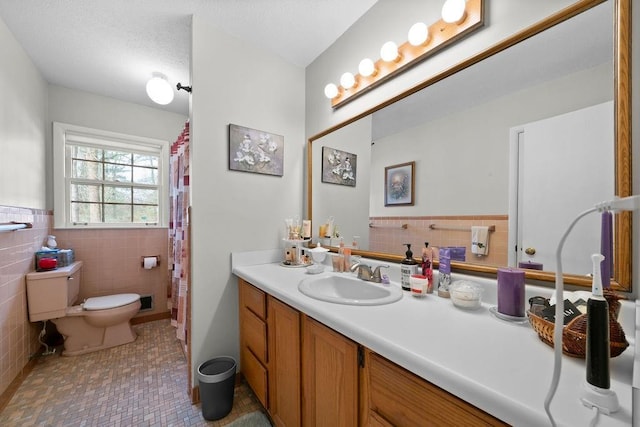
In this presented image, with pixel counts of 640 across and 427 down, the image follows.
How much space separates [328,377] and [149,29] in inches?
88.1

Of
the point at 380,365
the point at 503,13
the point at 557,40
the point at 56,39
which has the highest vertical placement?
the point at 56,39

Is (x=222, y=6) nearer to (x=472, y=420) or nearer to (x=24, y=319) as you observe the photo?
(x=472, y=420)

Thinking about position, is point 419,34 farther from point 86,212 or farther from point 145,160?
point 86,212

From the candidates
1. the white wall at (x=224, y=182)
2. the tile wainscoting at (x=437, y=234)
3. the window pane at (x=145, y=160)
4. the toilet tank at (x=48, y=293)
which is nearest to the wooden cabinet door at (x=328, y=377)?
the tile wainscoting at (x=437, y=234)

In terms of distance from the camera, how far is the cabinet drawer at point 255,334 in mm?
1326

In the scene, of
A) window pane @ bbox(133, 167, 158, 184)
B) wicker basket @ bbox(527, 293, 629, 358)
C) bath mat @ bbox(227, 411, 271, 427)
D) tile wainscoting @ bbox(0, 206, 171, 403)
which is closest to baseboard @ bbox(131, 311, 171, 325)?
tile wainscoting @ bbox(0, 206, 171, 403)

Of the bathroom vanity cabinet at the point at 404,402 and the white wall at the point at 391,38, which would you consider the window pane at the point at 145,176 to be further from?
the bathroom vanity cabinet at the point at 404,402

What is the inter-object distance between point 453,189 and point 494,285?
42cm

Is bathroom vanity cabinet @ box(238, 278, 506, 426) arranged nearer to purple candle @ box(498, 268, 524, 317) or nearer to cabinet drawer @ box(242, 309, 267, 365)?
cabinet drawer @ box(242, 309, 267, 365)

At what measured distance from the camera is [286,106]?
191cm

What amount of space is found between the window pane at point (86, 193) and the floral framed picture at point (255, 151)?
1891 mm

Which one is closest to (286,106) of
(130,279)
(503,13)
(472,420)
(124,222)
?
(503,13)

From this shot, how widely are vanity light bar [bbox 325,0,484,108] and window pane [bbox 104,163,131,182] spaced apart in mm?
2374

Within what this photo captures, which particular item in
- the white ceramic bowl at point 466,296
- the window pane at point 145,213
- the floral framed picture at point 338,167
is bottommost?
the white ceramic bowl at point 466,296
